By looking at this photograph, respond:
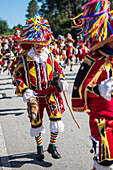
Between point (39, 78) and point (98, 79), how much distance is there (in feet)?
4.76

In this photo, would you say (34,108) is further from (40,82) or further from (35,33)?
(35,33)

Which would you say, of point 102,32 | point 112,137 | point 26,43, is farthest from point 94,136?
point 26,43

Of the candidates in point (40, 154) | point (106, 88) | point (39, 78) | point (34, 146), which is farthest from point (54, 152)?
point (106, 88)

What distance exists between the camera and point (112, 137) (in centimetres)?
250

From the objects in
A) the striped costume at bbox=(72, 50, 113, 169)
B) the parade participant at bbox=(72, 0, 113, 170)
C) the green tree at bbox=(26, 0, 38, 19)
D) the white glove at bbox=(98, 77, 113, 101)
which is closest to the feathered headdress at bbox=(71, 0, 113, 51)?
the parade participant at bbox=(72, 0, 113, 170)

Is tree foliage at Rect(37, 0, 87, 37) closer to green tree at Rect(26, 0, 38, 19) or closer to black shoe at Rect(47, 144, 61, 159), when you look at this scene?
green tree at Rect(26, 0, 38, 19)

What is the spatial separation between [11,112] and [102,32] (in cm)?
495

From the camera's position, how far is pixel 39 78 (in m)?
3.84

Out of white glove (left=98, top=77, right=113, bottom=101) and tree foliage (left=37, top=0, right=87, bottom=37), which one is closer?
white glove (left=98, top=77, right=113, bottom=101)

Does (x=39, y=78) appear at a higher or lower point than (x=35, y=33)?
lower

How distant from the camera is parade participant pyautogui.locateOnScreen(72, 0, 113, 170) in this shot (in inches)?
96.9

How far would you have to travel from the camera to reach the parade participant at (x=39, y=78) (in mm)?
3805

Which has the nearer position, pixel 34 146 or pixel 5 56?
pixel 34 146

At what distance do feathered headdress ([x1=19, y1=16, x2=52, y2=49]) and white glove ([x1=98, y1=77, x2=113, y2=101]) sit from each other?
1691mm
